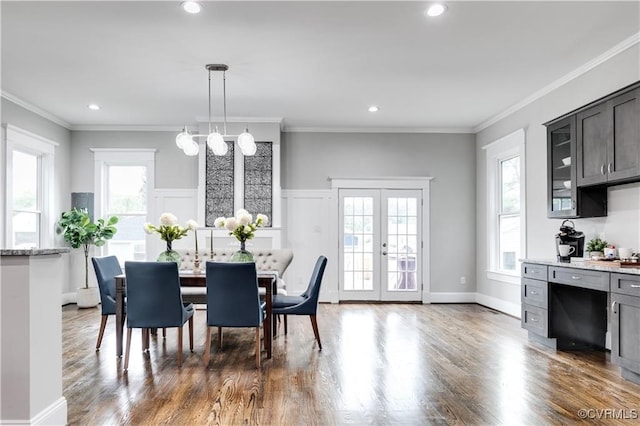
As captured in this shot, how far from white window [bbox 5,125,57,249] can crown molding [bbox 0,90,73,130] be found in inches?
13.3

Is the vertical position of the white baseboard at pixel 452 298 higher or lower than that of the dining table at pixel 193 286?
lower

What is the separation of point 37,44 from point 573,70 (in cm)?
527

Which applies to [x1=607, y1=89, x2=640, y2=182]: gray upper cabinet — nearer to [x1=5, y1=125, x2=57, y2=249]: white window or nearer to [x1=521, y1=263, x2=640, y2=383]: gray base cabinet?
[x1=521, y1=263, x2=640, y2=383]: gray base cabinet

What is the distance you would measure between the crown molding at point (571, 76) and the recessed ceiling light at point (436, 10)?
6.01ft

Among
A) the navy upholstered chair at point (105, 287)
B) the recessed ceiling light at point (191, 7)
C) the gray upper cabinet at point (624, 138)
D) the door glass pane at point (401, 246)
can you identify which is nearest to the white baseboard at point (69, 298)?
the navy upholstered chair at point (105, 287)

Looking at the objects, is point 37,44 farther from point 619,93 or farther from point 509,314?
point 509,314

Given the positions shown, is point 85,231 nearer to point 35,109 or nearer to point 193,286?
point 35,109

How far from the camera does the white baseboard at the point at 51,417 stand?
2.39 meters

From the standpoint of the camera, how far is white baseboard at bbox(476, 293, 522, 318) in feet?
20.5

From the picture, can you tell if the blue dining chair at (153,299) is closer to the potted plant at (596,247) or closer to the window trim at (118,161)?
the potted plant at (596,247)

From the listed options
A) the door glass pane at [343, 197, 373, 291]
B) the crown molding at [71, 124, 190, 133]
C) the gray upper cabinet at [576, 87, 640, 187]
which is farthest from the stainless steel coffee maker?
the crown molding at [71, 124, 190, 133]

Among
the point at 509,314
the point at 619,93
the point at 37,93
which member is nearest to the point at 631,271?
the point at 619,93

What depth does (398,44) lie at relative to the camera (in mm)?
4250

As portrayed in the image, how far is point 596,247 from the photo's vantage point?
4.49m
